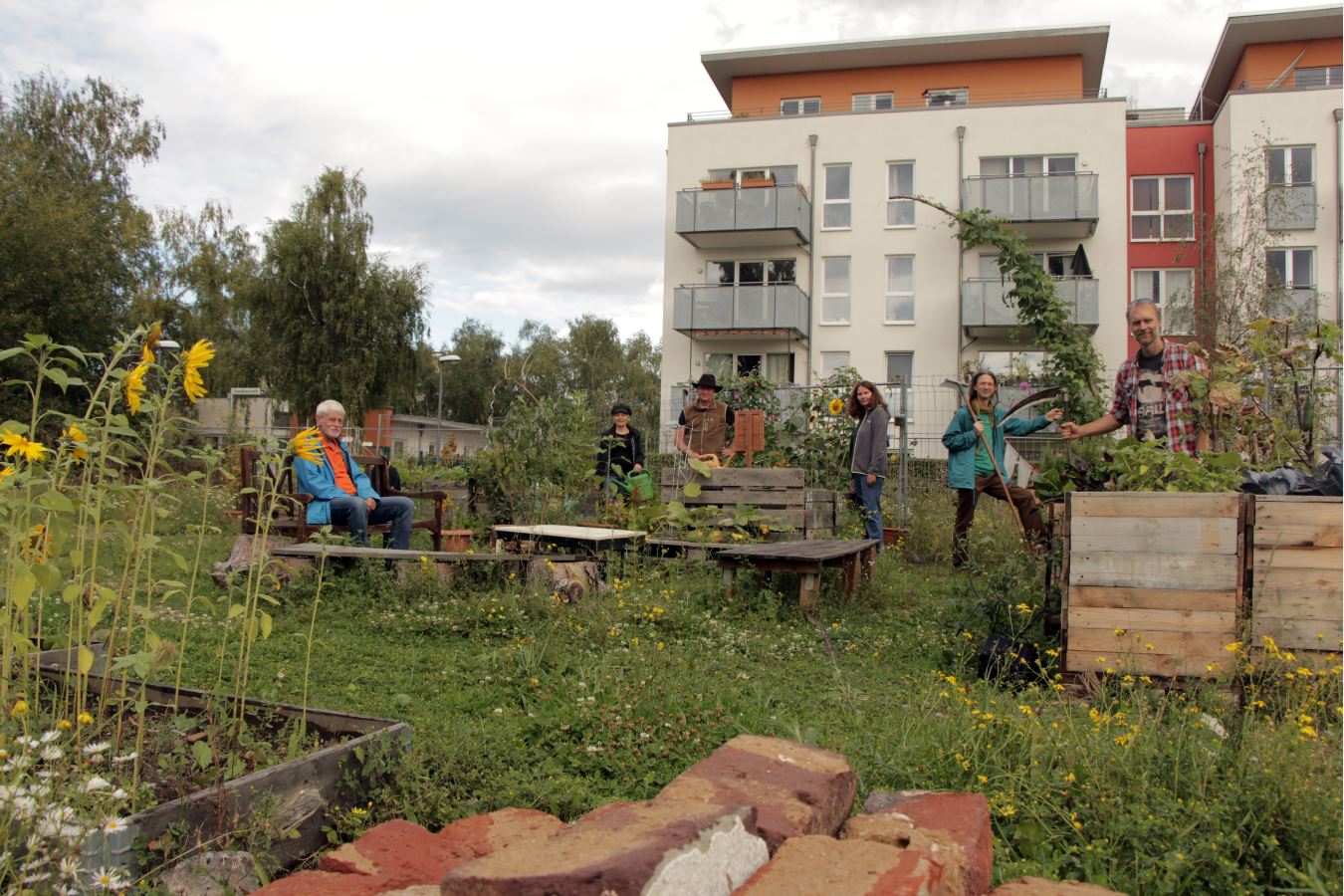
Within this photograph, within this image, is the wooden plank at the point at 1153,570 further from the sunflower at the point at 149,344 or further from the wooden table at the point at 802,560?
the sunflower at the point at 149,344

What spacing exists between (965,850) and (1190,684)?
2.23 meters

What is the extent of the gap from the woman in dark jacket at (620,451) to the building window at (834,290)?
2058 centimetres

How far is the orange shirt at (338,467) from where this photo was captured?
7844mm

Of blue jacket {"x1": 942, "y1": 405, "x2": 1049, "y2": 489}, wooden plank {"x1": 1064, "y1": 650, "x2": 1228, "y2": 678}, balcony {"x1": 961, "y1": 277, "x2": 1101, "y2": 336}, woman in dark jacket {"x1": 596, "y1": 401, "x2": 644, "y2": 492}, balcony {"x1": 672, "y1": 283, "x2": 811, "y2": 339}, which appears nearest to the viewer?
wooden plank {"x1": 1064, "y1": 650, "x2": 1228, "y2": 678}

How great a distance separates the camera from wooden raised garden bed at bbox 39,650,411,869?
2.45 metres

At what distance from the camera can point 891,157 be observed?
2980cm

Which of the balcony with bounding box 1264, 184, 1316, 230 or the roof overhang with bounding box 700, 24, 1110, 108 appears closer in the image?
the balcony with bounding box 1264, 184, 1316, 230

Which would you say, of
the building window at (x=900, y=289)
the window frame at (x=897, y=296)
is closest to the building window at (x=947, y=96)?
the window frame at (x=897, y=296)

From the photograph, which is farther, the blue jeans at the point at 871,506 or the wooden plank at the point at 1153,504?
the blue jeans at the point at 871,506

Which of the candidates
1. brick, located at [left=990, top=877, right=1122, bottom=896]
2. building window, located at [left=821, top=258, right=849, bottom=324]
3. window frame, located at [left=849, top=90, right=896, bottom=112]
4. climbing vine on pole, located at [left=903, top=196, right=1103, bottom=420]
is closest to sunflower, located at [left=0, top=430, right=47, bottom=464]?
brick, located at [left=990, top=877, right=1122, bottom=896]

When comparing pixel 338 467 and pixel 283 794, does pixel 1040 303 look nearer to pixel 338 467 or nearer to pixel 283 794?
pixel 338 467

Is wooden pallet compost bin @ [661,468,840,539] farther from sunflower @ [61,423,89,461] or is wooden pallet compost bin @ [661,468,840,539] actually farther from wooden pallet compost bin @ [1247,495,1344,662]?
sunflower @ [61,423,89,461]

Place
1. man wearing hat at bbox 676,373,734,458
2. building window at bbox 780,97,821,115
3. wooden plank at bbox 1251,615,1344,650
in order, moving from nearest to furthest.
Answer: wooden plank at bbox 1251,615,1344,650
man wearing hat at bbox 676,373,734,458
building window at bbox 780,97,821,115

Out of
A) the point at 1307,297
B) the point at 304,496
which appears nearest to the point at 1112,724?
the point at 304,496
